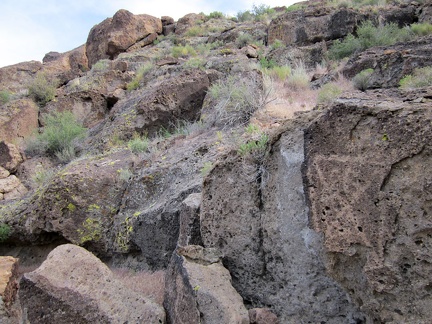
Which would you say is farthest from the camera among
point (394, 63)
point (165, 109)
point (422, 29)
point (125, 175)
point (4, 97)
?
point (4, 97)

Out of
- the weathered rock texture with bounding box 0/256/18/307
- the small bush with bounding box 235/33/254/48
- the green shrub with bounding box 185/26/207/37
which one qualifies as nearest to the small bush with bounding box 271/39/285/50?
the small bush with bounding box 235/33/254/48

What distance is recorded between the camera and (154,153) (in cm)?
677

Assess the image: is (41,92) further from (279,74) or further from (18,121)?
(279,74)

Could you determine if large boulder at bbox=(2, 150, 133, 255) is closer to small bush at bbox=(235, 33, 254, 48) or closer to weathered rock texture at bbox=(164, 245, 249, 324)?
weathered rock texture at bbox=(164, 245, 249, 324)

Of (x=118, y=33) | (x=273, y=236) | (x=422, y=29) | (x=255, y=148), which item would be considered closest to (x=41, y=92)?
(x=118, y=33)

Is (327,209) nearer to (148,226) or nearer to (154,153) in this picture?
(148,226)

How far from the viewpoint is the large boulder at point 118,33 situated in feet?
68.9

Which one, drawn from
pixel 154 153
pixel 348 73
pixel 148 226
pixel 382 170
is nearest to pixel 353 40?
pixel 348 73

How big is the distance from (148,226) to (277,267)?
2.06 m

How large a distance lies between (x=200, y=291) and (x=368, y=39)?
1055 cm

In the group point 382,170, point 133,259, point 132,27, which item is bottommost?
point 133,259

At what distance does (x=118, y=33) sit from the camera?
21.0 meters

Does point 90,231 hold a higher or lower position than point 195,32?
lower

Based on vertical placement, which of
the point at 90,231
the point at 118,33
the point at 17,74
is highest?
the point at 118,33
